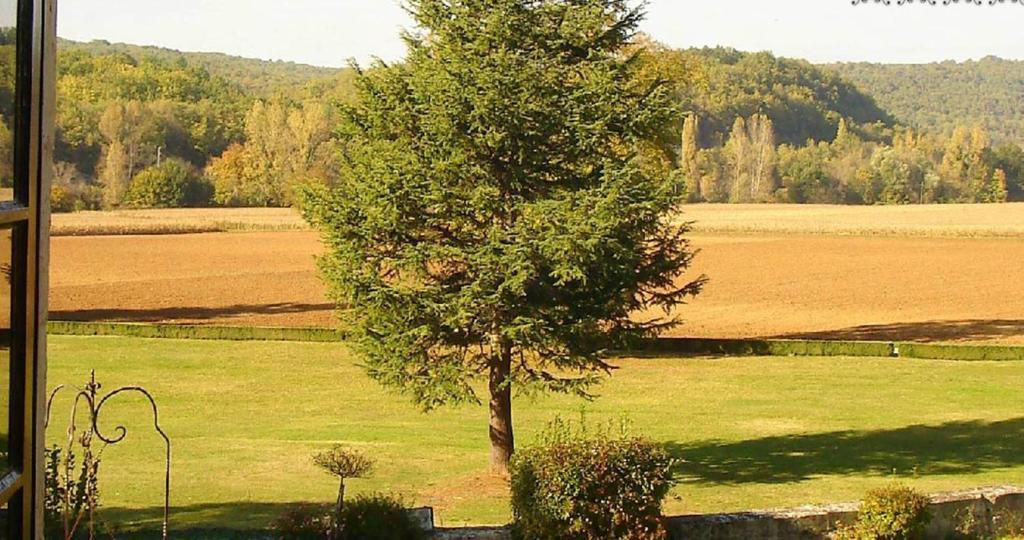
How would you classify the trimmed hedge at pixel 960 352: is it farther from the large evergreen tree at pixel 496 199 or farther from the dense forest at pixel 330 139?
the large evergreen tree at pixel 496 199

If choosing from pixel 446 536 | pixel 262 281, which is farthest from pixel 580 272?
pixel 262 281

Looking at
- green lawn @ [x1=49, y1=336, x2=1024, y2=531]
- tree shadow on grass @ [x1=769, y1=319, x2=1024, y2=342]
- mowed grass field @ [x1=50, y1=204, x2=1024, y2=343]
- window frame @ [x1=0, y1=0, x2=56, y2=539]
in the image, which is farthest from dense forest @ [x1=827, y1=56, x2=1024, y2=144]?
window frame @ [x1=0, y1=0, x2=56, y2=539]

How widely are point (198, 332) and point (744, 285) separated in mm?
19799

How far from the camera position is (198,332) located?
32.1 m

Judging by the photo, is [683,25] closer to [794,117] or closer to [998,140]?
[794,117]

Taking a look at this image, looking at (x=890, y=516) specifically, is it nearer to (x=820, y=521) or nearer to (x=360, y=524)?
(x=820, y=521)

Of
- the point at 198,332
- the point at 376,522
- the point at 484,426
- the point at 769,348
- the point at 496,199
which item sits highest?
the point at 496,199

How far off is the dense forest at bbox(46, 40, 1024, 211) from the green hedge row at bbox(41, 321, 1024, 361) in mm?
7695

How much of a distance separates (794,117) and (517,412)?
10287cm

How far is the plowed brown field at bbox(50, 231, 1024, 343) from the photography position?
35.7 meters

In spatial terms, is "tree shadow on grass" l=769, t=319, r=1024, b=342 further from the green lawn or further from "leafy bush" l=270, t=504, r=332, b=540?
"leafy bush" l=270, t=504, r=332, b=540

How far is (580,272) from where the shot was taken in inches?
577

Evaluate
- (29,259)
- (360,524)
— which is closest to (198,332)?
(360,524)

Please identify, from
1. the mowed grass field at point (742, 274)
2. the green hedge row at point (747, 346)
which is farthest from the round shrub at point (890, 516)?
the mowed grass field at point (742, 274)
